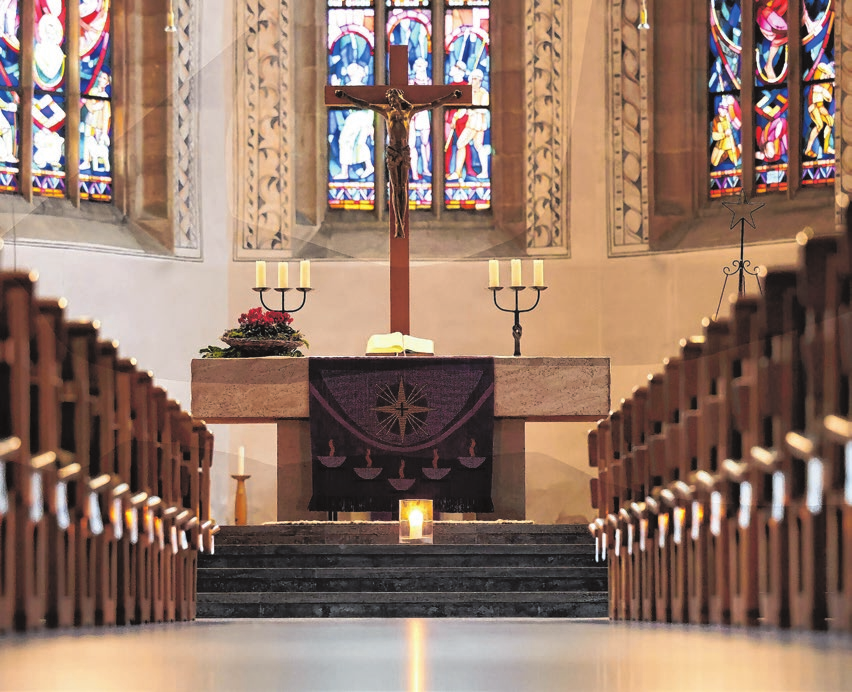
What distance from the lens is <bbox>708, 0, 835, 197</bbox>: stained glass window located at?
13.8 m

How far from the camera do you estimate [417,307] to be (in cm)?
1443

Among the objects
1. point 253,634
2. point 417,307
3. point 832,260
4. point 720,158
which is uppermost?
point 720,158

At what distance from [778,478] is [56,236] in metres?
10.3

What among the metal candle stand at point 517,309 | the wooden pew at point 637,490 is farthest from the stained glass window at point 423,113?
the wooden pew at point 637,490

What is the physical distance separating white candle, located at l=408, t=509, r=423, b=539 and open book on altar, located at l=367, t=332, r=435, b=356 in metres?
1.11

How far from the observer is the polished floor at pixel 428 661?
274 cm

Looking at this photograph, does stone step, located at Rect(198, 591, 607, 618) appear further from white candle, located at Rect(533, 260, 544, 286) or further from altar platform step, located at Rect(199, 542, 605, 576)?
white candle, located at Rect(533, 260, 544, 286)

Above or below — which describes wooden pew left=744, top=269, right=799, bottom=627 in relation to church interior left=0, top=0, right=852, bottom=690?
below

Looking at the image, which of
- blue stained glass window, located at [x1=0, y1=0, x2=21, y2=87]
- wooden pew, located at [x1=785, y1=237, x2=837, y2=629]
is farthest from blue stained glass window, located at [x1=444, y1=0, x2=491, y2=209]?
wooden pew, located at [x1=785, y1=237, x2=837, y2=629]

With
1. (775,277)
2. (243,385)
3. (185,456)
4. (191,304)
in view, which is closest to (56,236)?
(191,304)

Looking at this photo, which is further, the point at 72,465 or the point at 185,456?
the point at 185,456

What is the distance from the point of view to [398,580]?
8711mm

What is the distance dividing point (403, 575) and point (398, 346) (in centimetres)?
192

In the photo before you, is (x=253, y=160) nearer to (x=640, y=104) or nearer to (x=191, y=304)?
(x=191, y=304)
